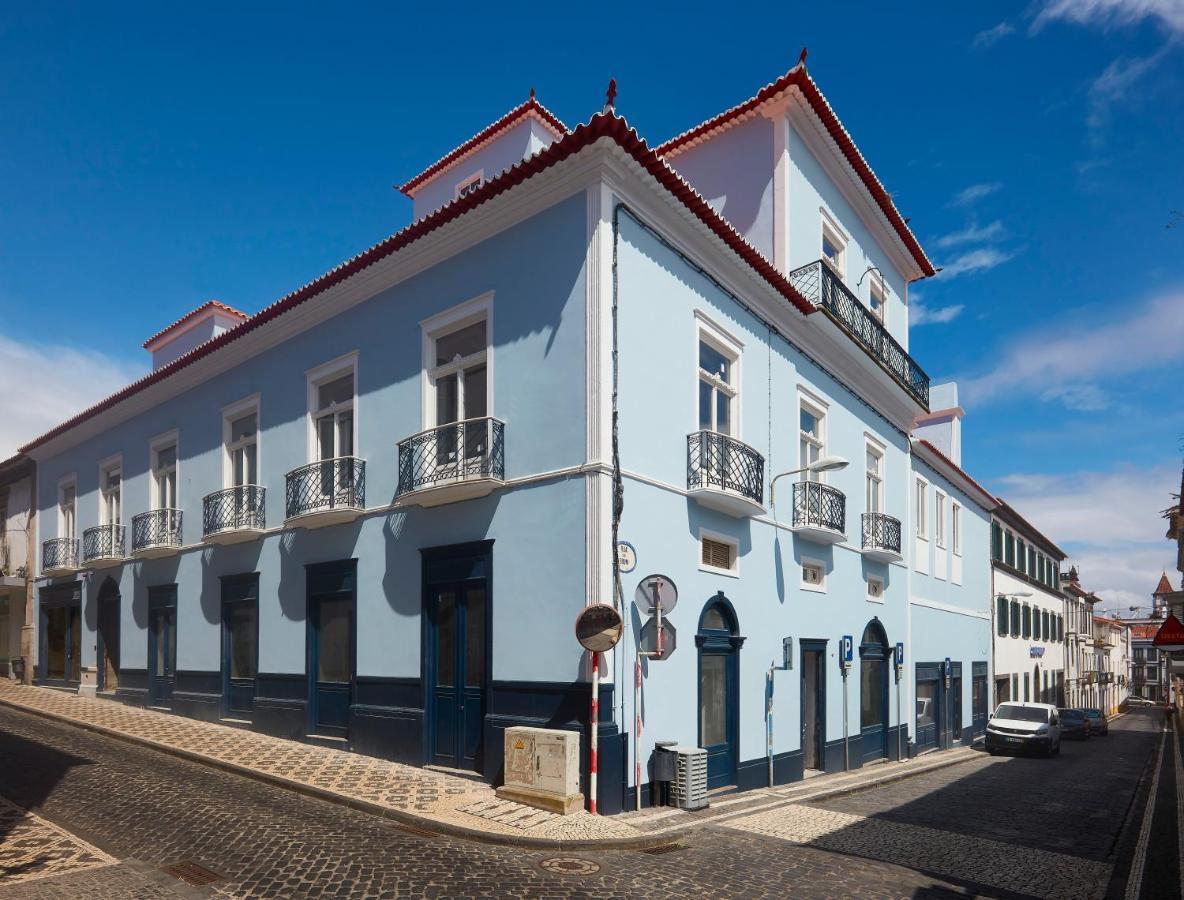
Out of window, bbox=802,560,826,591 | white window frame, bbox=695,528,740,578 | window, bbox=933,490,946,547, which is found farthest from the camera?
window, bbox=933,490,946,547

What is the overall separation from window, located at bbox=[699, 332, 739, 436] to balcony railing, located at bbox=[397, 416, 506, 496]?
3255mm

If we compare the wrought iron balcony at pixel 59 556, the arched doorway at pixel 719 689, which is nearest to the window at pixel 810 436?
the arched doorway at pixel 719 689

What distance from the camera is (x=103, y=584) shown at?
70.3 feet

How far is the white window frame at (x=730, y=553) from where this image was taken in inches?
489

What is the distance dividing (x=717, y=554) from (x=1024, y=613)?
28.2 meters

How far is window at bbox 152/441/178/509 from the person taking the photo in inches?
760

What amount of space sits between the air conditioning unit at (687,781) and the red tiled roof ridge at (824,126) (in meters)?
11.6

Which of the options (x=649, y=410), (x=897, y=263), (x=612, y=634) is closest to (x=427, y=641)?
(x=612, y=634)

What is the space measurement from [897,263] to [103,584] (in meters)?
21.8

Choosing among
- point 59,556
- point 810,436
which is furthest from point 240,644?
point 810,436

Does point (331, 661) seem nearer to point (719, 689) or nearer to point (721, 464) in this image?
point (719, 689)

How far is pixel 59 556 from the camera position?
2300 centimetres

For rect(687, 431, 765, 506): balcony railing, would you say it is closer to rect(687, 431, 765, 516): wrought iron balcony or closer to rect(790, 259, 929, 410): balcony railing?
rect(687, 431, 765, 516): wrought iron balcony

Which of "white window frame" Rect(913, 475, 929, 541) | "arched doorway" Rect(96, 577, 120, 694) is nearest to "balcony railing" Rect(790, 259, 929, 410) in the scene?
"white window frame" Rect(913, 475, 929, 541)
